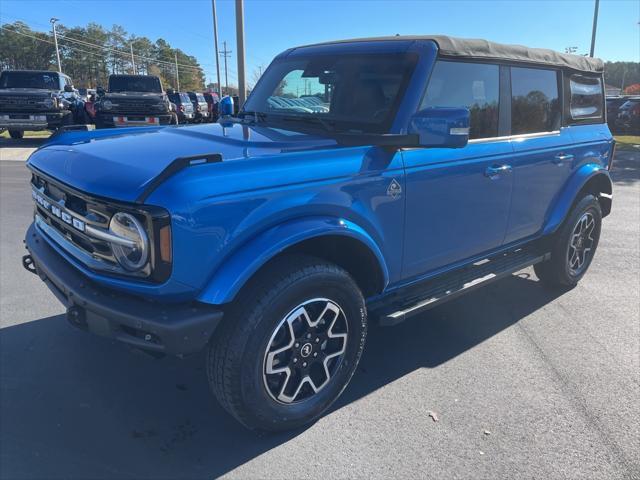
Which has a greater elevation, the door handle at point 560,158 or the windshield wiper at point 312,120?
the windshield wiper at point 312,120

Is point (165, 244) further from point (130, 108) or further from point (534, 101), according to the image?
point (130, 108)

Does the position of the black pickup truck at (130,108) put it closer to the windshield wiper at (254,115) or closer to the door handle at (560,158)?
the windshield wiper at (254,115)

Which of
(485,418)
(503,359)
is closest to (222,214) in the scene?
(485,418)

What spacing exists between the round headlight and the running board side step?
148cm

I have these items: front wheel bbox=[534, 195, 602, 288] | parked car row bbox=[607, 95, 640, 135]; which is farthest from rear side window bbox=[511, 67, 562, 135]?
parked car row bbox=[607, 95, 640, 135]

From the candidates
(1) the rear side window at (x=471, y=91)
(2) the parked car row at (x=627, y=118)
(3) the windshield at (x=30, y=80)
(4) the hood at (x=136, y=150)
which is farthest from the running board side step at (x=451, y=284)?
(2) the parked car row at (x=627, y=118)

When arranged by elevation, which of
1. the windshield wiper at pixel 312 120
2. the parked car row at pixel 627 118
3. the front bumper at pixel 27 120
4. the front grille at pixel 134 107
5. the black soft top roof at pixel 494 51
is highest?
the black soft top roof at pixel 494 51

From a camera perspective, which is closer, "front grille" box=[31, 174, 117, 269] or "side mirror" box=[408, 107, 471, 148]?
"front grille" box=[31, 174, 117, 269]

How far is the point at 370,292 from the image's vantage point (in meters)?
3.19

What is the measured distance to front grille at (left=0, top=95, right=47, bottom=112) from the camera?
15.7 meters

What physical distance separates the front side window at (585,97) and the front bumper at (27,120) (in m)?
15.7

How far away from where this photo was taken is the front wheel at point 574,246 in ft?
15.3

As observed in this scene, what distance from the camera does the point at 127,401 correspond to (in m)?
3.01

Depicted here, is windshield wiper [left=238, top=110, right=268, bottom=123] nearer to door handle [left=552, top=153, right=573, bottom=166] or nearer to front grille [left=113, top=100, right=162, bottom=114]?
door handle [left=552, top=153, right=573, bottom=166]
